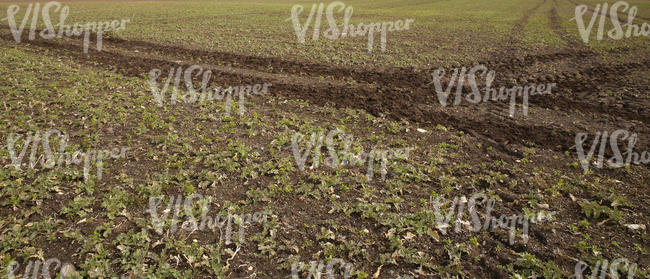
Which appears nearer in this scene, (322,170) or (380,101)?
(322,170)

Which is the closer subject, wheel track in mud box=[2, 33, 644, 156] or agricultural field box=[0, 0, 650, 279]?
agricultural field box=[0, 0, 650, 279]

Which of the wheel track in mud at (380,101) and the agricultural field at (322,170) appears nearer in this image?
the agricultural field at (322,170)

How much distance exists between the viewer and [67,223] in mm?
5664

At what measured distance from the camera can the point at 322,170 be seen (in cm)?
743

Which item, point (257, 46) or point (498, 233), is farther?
point (257, 46)

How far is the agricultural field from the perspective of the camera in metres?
5.16

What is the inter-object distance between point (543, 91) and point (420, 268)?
10.5m

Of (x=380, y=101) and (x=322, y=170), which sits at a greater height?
(x=380, y=101)

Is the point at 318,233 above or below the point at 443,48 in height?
below

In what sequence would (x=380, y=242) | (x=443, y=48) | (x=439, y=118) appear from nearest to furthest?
(x=380, y=242) < (x=439, y=118) < (x=443, y=48)

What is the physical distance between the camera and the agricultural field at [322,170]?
516 centimetres

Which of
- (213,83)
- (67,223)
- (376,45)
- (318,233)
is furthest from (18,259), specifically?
(376,45)

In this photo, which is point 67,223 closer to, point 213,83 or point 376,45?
point 213,83

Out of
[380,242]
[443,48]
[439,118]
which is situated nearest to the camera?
[380,242]
